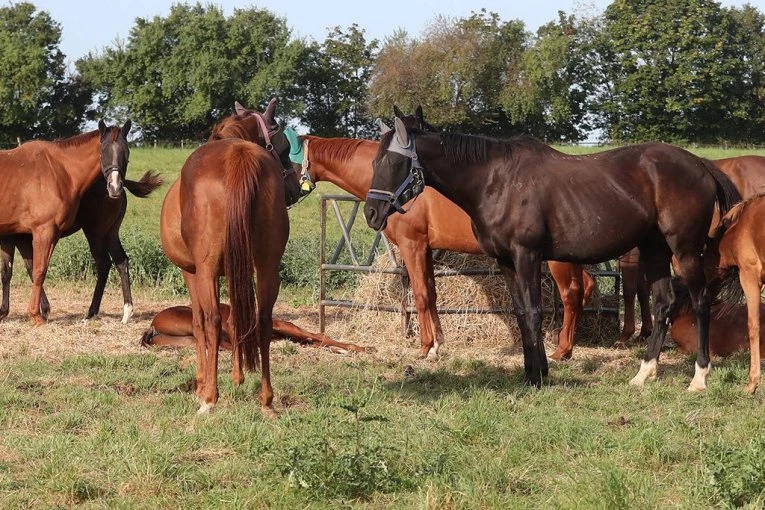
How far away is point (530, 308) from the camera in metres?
7.62

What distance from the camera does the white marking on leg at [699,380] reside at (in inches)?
289

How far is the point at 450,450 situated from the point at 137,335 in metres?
5.70

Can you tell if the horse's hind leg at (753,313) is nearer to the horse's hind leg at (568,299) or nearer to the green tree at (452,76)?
the horse's hind leg at (568,299)

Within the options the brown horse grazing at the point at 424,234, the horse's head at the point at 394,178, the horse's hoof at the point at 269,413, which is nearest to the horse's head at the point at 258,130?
the horse's head at the point at 394,178

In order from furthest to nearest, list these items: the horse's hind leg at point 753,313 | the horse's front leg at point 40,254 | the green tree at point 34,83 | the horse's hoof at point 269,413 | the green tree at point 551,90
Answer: the green tree at point 551,90 < the green tree at point 34,83 < the horse's front leg at point 40,254 < the horse's hind leg at point 753,313 < the horse's hoof at point 269,413

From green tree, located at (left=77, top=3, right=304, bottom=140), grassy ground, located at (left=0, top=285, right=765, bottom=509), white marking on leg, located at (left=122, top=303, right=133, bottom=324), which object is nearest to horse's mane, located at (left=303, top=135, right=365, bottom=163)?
grassy ground, located at (left=0, top=285, right=765, bottom=509)

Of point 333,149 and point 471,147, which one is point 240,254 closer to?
point 471,147

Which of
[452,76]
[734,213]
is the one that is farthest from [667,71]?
[734,213]

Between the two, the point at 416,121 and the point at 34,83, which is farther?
the point at 34,83

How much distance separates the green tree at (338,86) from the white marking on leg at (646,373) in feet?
168

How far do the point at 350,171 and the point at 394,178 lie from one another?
7.82 ft

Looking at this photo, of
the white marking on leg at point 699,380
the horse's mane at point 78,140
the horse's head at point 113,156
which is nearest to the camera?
the white marking on leg at point 699,380

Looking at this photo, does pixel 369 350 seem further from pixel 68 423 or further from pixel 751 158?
pixel 751 158

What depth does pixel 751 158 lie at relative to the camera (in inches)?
410
